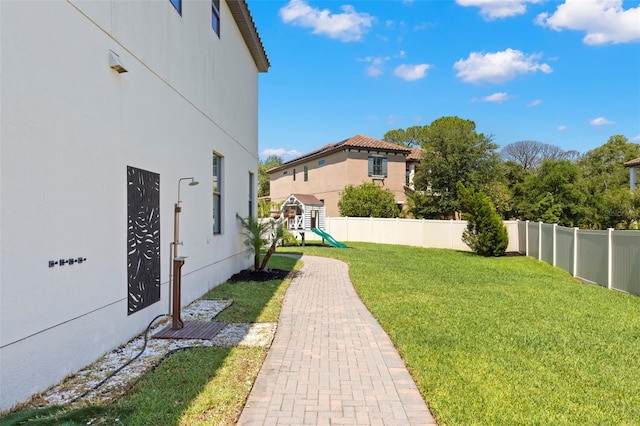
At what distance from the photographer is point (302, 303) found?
789 centimetres

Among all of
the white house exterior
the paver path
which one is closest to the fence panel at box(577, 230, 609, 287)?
the paver path

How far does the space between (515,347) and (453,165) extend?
79.0 ft

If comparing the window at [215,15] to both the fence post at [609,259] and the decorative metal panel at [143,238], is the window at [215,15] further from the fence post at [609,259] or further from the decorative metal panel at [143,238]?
the fence post at [609,259]

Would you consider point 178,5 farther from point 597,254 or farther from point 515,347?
point 597,254

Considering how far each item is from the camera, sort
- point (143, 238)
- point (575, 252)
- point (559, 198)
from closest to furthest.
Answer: point (143, 238), point (575, 252), point (559, 198)

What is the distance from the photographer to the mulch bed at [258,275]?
10.4 meters

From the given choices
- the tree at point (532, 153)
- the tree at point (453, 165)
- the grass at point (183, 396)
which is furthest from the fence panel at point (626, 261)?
the tree at point (532, 153)

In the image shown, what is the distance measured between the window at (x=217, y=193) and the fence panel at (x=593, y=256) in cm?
973

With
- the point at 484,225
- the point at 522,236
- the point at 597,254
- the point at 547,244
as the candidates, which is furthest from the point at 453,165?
the point at 597,254

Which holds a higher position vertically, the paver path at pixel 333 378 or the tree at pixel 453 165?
the tree at pixel 453 165

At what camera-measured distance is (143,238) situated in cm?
549

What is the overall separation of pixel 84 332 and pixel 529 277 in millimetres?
11632

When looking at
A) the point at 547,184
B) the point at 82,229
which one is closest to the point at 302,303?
the point at 82,229

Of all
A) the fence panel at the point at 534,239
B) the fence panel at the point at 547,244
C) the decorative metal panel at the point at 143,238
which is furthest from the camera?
the fence panel at the point at 534,239
